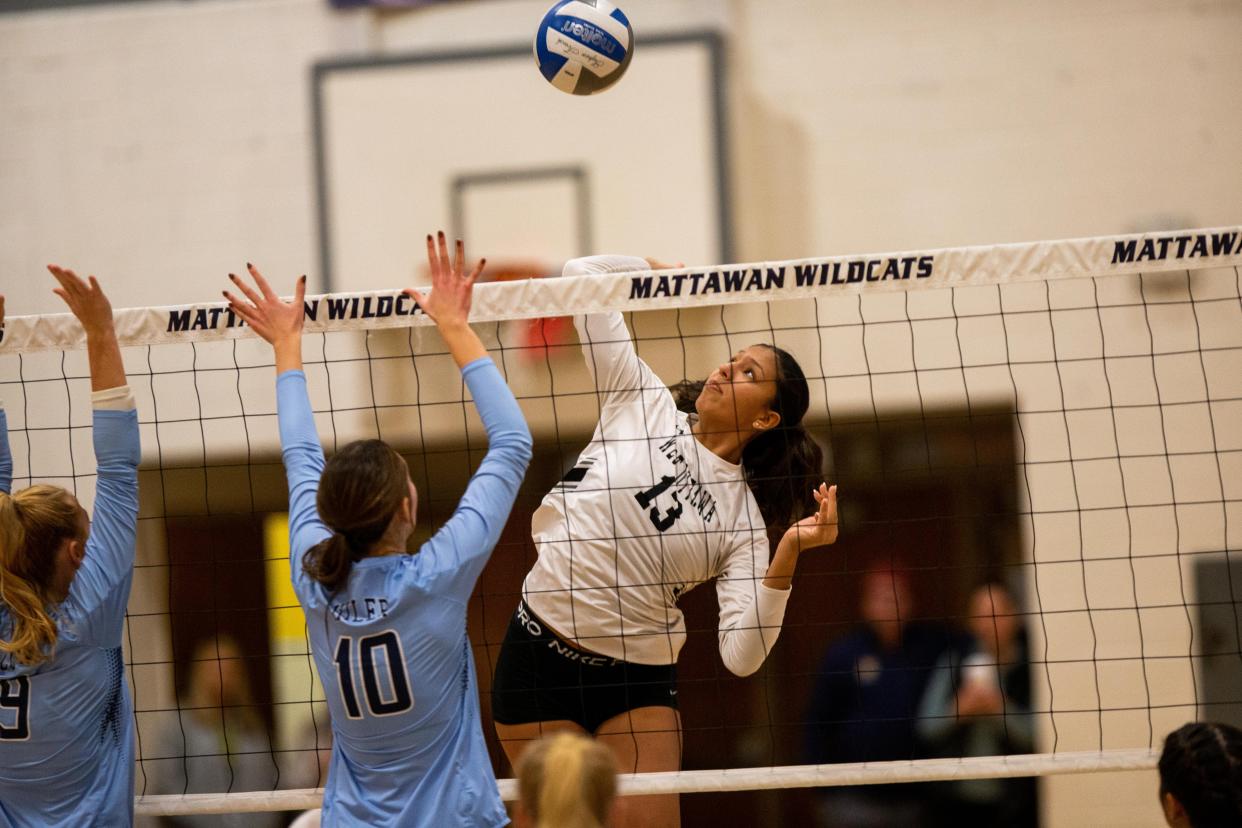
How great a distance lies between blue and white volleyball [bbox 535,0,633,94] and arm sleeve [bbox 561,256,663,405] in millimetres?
870

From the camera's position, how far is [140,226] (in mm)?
8750

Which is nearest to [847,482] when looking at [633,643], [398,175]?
[398,175]

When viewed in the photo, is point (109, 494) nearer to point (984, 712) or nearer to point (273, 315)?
point (273, 315)

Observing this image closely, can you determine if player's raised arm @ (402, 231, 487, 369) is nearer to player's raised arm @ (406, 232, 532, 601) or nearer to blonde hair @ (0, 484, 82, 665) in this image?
player's raised arm @ (406, 232, 532, 601)

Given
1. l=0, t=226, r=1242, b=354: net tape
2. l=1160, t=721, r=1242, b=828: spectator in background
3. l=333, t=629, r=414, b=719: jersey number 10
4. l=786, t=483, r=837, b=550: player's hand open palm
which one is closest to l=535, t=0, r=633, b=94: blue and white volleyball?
l=0, t=226, r=1242, b=354: net tape

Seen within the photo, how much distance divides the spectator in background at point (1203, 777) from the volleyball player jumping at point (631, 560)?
138 centimetres

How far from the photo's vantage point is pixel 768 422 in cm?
397

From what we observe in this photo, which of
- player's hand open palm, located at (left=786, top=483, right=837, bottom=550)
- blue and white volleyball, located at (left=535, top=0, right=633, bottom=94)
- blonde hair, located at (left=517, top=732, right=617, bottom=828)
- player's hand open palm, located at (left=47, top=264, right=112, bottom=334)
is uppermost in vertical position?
blue and white volleyball, located at (left=535, top=0, right=633, bottom=94)

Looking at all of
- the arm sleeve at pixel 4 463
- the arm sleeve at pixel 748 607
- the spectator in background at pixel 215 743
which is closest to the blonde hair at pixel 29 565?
the arm sleeve at pixel 4 463

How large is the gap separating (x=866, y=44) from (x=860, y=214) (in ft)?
3.64

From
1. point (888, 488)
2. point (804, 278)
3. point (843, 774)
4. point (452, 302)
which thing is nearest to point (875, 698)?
point (888, 488)

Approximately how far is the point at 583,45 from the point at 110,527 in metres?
2.34

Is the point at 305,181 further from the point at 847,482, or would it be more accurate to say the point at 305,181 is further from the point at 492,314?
the point at 492,314

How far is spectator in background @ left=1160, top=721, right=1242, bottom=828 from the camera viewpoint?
8.18ft
